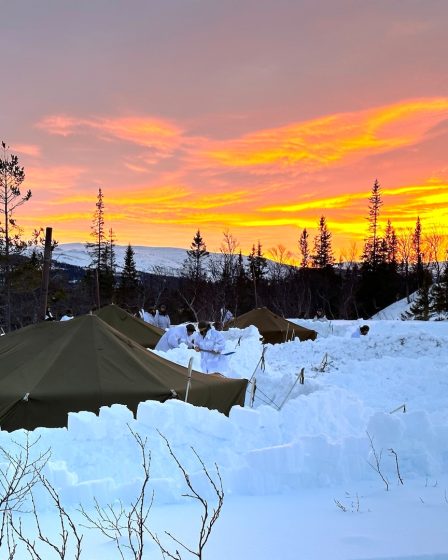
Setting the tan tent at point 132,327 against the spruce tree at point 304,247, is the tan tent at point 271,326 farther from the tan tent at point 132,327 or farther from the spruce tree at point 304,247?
the spruce tree at point 304,247

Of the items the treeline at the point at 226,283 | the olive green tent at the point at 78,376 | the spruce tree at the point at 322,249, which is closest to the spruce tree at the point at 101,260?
the treeline at the point at 226,283

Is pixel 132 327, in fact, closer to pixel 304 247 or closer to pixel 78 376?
pixel 78 376

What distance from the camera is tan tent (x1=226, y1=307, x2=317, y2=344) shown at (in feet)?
74.6

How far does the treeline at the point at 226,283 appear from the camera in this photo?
3359 cm

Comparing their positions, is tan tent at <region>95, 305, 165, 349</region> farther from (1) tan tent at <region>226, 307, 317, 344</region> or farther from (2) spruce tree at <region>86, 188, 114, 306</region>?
(2) spruce tree at <region>86, 188, 114, 306</region>

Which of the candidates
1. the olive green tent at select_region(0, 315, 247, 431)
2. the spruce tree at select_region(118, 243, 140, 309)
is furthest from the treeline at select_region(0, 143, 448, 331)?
the olive green tent at select_region(0, 315, 247, 431)

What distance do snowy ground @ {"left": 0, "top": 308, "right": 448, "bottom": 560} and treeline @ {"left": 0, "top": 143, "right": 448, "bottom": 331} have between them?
80.8 ft

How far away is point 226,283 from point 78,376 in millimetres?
37749

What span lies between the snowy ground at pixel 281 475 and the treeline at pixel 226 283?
24.6m

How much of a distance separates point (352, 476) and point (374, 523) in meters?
1.18

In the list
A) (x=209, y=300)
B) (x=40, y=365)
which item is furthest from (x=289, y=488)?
(x=209, y=300)

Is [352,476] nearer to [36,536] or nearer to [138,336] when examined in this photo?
[36,536]

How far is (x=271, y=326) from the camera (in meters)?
23.0

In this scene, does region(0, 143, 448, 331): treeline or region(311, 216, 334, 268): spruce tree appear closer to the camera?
region(0, 143, 448, 331): treeline
